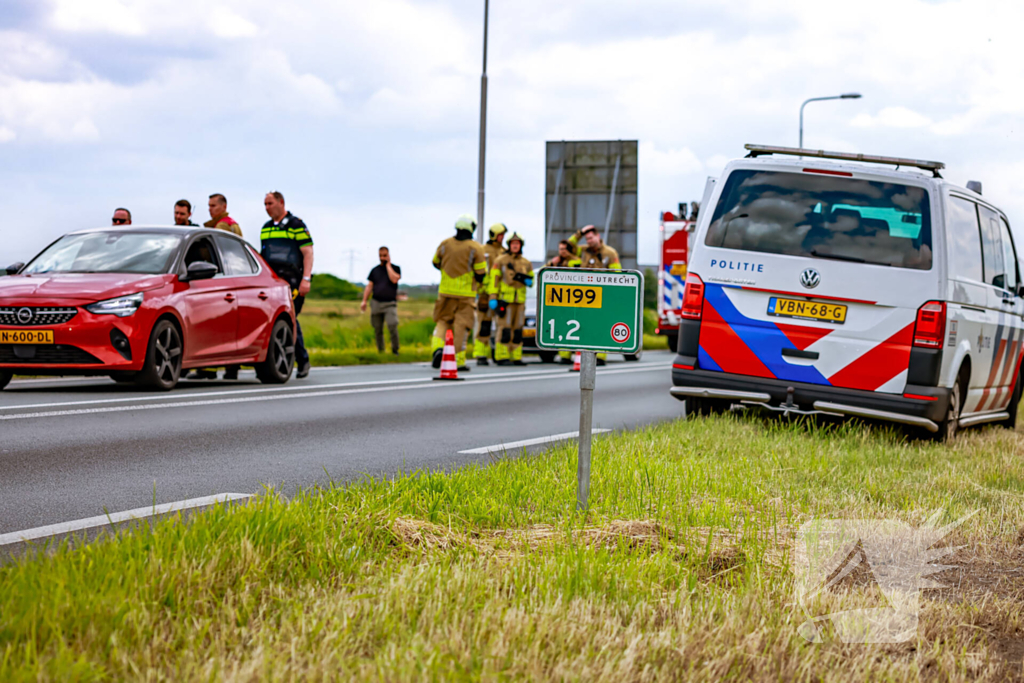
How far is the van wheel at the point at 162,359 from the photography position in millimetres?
10500

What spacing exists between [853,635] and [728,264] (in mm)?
5284

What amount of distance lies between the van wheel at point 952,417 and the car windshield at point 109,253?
730 cm

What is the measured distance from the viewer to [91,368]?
10.2 metres

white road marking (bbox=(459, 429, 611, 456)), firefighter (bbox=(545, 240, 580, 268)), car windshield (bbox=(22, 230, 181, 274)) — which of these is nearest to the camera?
white road marking (bbox=(459, 429, 611, 456))

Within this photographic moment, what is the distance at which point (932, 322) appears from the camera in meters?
7.78

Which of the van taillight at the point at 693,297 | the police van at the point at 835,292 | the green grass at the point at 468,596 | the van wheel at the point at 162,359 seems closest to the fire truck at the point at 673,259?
the van wheel at the point at 162,359

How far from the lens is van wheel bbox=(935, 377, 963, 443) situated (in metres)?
8.10

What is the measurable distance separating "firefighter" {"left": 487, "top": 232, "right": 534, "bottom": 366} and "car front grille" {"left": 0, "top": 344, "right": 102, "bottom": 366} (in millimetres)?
8654

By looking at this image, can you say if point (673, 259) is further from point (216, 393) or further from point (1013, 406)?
point (216, 393)

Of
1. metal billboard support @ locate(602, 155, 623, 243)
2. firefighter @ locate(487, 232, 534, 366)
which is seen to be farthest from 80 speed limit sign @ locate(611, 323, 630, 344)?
metal billboard support @ locate(602, 155, 623, 243)

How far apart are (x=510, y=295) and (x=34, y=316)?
30.1 feet

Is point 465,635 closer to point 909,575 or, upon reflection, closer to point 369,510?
point 369,510

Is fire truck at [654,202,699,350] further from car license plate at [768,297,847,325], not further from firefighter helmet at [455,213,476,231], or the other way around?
car license plate at [768,297,847,325]

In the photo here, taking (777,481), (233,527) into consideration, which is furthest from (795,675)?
(777,481)
